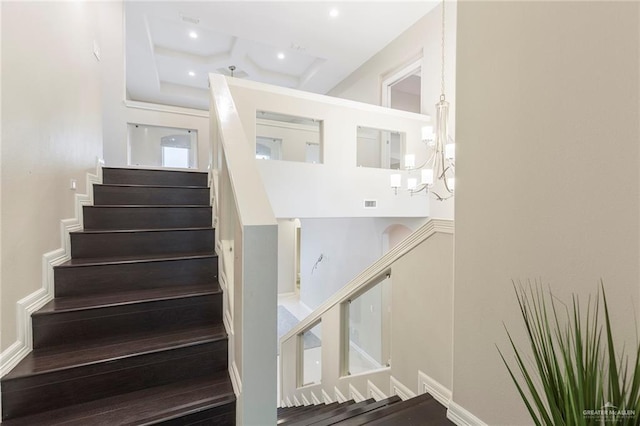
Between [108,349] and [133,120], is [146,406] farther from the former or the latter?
[133,120]

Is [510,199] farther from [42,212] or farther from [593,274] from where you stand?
[42,212]

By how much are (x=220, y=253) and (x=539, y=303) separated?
179cm

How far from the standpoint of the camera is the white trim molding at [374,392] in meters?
2.19

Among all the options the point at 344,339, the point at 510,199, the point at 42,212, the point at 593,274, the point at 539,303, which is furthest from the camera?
the point at 344,339

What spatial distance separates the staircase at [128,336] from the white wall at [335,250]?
399 cm

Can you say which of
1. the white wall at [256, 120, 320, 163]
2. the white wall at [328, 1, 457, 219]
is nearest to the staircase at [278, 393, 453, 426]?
Result: the white wall at [328, 1, 457, 219]

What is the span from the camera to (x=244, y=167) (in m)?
1.40

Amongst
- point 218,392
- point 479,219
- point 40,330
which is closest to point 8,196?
point 40,330

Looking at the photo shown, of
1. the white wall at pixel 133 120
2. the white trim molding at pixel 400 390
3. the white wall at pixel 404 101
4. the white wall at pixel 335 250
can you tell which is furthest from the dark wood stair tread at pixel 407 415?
the white wall at pixel 404 101

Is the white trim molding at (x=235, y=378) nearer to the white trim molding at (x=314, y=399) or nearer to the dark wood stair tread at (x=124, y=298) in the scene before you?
the dark wood stair tread at (x=124, y=298)

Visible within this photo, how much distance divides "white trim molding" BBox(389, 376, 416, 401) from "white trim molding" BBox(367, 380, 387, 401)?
0.18m

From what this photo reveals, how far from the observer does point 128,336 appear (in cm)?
159

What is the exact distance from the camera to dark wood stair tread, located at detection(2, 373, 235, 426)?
4.00 feet

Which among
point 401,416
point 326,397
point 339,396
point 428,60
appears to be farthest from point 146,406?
point 428,60
